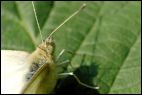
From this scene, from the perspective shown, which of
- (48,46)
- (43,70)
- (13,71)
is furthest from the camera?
(48,46)

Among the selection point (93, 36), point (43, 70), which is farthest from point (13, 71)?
point (93, 36)

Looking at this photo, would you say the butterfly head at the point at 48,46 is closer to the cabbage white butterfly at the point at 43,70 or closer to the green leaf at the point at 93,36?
the cabbage white butterfly at the point at 43,70

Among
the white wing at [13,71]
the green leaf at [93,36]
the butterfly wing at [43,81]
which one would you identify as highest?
the white wing at [13,71]

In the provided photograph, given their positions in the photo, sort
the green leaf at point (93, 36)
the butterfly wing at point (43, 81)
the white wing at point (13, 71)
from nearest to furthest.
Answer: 1. the white wing at point (13, 71)
2. the butterfly wing at point (43, 81)
3. the green leaf at point (93, 36)

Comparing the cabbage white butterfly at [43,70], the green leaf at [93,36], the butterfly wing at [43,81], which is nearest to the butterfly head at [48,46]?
the cabbage white butterfly at [43,70]

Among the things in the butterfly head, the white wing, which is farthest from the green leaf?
the white wing

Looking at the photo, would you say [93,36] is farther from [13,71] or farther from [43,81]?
[13,71]
